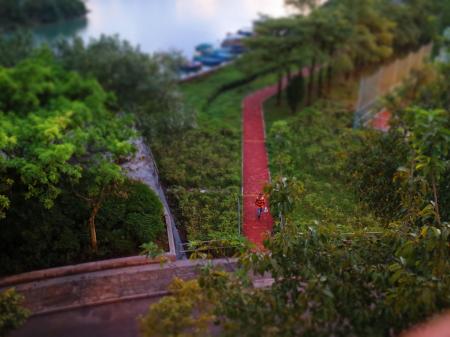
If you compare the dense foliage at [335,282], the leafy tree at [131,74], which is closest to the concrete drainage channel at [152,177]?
the leafy tree at [131,74]

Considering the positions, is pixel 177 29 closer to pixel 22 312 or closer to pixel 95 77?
pixel 95 77

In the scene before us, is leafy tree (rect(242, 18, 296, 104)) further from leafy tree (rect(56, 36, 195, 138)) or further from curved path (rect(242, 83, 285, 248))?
leafy tree (rect(56, 36, 195, 138))

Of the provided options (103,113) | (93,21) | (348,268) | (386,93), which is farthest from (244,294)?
(93,21)

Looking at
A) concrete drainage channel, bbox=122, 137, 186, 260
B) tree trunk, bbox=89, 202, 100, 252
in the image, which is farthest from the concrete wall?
concrete drainage channel, bbox=122, 137, 186, 260

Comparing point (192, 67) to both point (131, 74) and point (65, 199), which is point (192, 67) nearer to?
point (131, 74)

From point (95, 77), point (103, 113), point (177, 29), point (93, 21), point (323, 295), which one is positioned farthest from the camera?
point (93, 21)

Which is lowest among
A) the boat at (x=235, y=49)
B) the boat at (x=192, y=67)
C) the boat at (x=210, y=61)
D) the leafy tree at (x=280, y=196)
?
the leafy tree at (x=280, y=196)

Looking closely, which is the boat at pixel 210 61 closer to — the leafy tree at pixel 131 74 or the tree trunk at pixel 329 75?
the tree trunk at pixel 329 75
